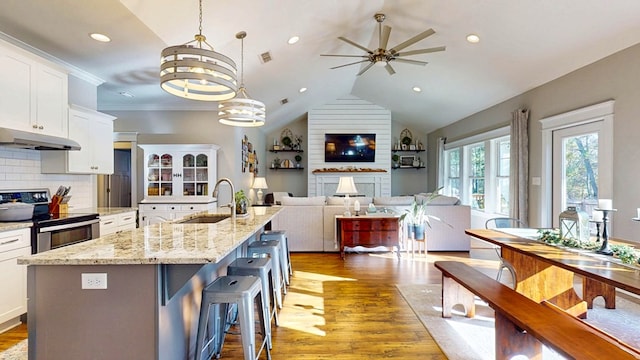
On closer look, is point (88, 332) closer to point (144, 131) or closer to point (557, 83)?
point (144, 131)

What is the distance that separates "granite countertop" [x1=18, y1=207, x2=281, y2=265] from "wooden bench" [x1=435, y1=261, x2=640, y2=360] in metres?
1.65

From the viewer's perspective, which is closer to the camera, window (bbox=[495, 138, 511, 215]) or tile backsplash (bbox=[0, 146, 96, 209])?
tile backsplash (bbox=[0, 146, 96, 209])

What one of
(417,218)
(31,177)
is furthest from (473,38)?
(31,177)

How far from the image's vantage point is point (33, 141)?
286 centimetres

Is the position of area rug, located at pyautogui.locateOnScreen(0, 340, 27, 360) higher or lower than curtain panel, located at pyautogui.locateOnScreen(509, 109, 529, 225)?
lower

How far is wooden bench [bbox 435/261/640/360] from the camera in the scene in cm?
149

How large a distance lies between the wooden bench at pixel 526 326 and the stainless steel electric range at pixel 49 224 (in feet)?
11.4

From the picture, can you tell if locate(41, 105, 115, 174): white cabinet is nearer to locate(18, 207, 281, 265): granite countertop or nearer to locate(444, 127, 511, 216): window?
locate(18, 207, 281, 265): granite countertop

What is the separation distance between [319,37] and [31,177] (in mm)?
3782

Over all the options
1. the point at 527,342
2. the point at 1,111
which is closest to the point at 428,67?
the point at 527,342

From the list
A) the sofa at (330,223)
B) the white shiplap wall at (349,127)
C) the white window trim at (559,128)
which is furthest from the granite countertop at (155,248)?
the white shiplap wall at (349,127)

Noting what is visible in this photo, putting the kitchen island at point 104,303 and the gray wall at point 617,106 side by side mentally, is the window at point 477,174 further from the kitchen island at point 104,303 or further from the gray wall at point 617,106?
the kitchen island at point 104,303

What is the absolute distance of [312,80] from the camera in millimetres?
6387

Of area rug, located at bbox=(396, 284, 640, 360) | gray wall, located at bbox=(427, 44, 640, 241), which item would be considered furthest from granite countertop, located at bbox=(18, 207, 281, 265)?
gray wall, located at bbox=(427, 44, 640, 241)
